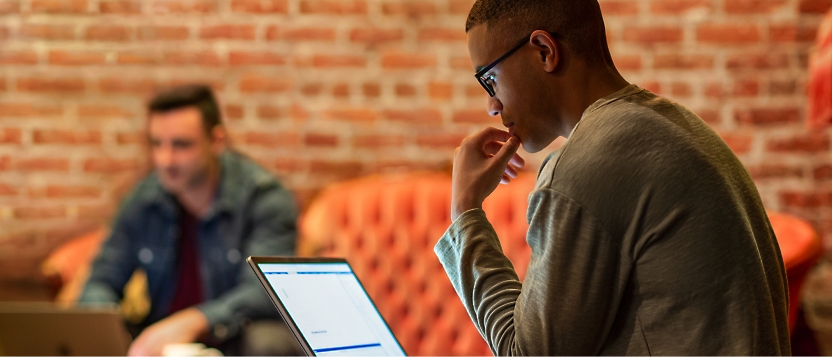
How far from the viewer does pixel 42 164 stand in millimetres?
3375

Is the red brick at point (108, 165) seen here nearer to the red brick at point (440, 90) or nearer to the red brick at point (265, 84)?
the red brick at point (265, 84)

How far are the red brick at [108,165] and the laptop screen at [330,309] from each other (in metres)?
2.31

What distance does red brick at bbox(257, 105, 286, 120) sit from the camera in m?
3.34

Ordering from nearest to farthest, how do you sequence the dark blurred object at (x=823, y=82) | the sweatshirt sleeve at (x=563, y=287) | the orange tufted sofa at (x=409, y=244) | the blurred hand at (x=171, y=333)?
1. the sweatshirt sleeve at (x=563, y=287)
2. the dark blurred object at (x=823, y=82)
3. the blurred hand at (x=171, y=333)
4. the orange tufted sofa at (x=409, y=244)

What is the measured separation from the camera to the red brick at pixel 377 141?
10.9 ft

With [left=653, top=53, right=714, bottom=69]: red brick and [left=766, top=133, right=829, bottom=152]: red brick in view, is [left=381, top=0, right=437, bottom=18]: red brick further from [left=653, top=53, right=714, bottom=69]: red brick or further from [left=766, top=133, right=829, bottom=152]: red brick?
[left=766, top=133, right=829, bottom=152]: red brick

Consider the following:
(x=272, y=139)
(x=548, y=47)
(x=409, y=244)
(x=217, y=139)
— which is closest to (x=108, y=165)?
(x=217, y=139)

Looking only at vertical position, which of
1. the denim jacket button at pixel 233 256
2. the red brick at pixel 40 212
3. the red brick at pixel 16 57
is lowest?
the denim jacket button at pixel 233 256

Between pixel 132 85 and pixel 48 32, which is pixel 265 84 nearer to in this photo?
pixel 132 85

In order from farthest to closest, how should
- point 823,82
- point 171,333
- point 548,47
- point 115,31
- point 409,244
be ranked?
point 115,31
point 409,244
point 171,333
point 823,82
point 548,47

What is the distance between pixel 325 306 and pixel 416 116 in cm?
214

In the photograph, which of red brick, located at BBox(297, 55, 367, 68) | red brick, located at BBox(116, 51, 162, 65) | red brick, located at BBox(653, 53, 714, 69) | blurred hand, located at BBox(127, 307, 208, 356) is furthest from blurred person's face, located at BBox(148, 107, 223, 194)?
red brick, located at BBox(653, 53, 714, 69)

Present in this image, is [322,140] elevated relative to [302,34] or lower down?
lower down

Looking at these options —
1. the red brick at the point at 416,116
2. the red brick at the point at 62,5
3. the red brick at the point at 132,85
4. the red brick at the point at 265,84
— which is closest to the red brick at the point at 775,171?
the red brick at the point at 416,116
